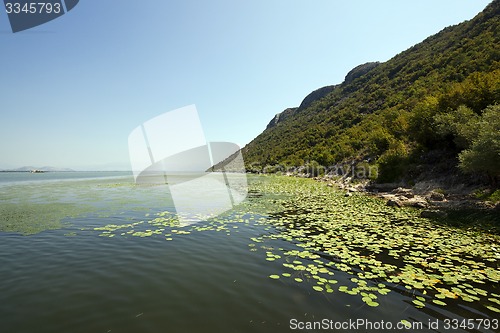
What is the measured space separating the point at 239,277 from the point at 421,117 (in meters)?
33.4

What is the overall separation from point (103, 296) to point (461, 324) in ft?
28.2

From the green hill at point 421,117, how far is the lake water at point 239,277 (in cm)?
1187

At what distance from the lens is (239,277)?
7648 millimetres

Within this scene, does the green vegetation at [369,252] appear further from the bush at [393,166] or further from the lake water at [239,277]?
the bush at [393,166]

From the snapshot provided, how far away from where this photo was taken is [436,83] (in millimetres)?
55656

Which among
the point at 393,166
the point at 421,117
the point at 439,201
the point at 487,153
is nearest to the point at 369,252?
the point at 487,153

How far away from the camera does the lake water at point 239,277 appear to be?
216 inches

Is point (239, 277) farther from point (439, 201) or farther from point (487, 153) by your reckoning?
point (439, 201)

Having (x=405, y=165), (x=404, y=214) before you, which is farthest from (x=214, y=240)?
(x=405, y=165)

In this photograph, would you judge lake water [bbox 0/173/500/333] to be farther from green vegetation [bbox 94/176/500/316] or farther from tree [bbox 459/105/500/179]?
tree [bbox 459/105/500/179]

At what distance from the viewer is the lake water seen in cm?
549

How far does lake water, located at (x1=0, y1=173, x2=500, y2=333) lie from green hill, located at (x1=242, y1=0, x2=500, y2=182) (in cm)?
1187

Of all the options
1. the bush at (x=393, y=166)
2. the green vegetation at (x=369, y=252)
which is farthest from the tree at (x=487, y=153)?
the bush at (x=393, y=166)

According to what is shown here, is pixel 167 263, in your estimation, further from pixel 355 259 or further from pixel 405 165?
pixel 405 165
